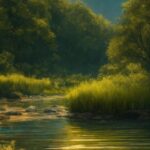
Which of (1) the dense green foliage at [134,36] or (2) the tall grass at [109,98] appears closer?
(2) the tall grass at [109,98]

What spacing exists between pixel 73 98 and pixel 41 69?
81.5 m

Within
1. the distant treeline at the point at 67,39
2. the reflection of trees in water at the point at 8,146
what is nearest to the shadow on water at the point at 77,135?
the reflection of trees in water at the point at 8,146

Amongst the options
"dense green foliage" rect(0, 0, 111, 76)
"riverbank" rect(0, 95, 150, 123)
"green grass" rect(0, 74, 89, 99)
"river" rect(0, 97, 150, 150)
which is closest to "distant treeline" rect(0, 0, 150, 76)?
"dense green foliage" rect(0, 0, 111, 76)

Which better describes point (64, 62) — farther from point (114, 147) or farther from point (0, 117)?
point (114, 147)

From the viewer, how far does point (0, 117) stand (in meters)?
44.7

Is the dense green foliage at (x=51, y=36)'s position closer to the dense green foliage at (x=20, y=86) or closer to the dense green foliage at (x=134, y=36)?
the dense green foliage at (x=20, y=86)

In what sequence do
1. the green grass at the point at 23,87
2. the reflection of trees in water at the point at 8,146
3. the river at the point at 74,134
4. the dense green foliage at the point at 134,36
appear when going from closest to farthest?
the reflection of trees in water at the point at 8,146 < the river at the point at 74,134 < the dense green foliage at the point at 134,36 < the green grass at the point at 23,87

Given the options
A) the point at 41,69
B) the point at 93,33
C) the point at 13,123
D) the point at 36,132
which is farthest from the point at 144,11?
the point at 93,33

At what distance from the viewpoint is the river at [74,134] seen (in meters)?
29.4

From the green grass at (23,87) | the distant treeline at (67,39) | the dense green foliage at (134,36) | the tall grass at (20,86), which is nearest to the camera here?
the dense green foliage at (134,36)

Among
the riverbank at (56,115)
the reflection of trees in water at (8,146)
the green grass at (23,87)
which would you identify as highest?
the green grass at (23,87)

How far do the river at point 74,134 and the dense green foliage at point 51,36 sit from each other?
2893 inches

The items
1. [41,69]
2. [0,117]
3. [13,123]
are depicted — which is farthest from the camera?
[41,69]

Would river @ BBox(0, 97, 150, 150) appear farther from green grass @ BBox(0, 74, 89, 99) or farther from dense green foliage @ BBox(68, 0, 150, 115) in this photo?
green grass @ BBox(0, 74, 89, 99)
